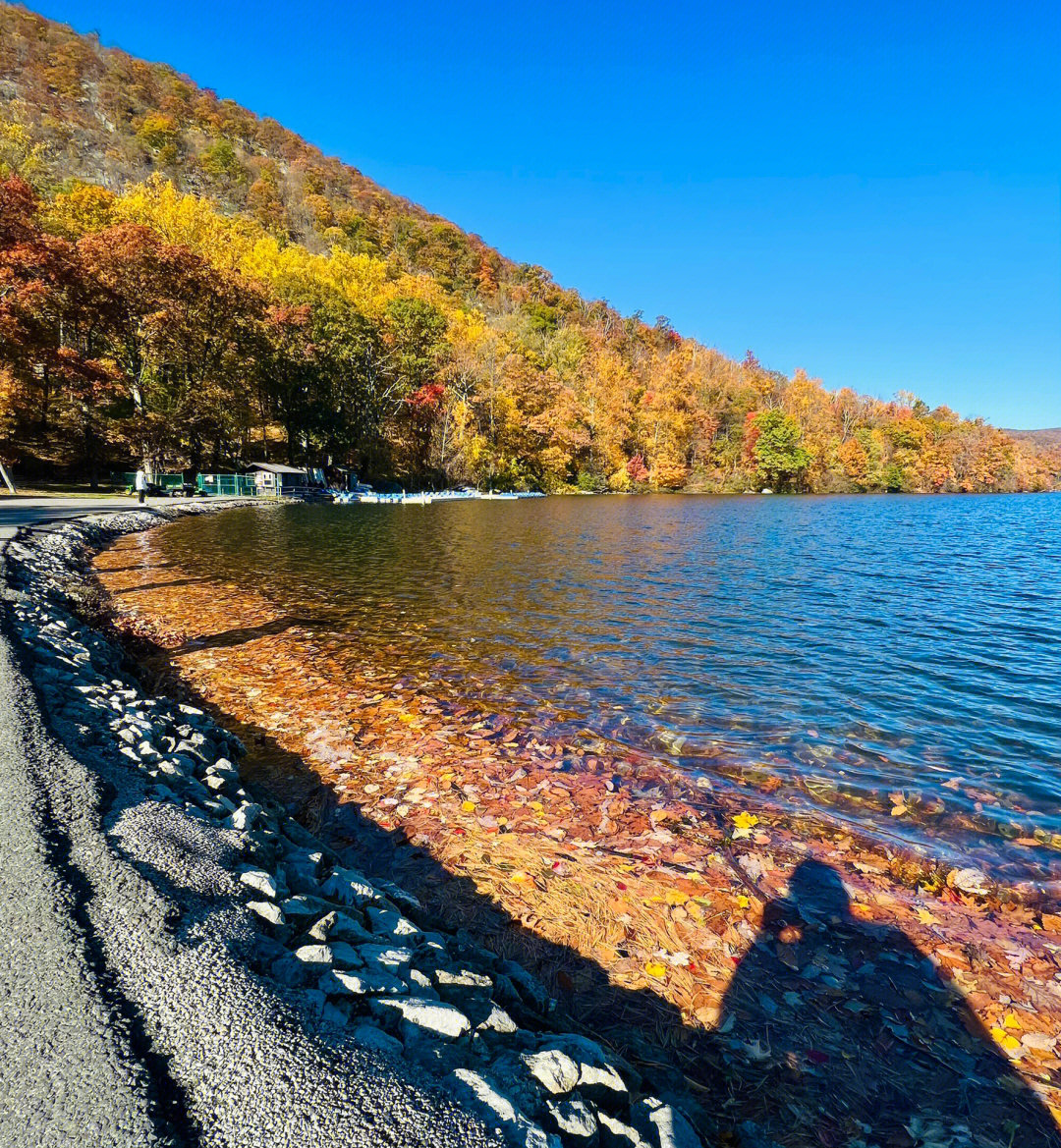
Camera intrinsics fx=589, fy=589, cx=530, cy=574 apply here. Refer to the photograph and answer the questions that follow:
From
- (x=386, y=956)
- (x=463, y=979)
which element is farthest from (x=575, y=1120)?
(x=386, y=956)

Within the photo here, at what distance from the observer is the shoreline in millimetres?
3135

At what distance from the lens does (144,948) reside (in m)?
2.27

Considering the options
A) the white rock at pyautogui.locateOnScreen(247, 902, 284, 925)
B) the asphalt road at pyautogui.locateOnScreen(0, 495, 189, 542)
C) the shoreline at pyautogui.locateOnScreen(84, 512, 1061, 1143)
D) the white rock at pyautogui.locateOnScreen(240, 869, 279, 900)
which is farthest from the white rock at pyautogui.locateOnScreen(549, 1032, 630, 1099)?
the asphalt road at pyautogui.locateOnScreen(0, 495, 189, 542)

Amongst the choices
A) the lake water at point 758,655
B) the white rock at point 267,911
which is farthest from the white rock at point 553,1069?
the lake water at point 758,655

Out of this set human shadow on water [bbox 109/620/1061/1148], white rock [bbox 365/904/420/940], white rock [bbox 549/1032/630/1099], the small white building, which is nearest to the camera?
white rock [bbox 549/1032/630/1099]

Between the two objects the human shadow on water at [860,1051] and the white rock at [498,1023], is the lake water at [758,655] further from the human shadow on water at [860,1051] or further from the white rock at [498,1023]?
the white rock at [498,1023]

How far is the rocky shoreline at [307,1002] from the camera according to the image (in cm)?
173

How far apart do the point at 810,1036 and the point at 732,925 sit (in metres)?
0.81

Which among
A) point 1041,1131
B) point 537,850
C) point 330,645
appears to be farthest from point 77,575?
point 1041,1131

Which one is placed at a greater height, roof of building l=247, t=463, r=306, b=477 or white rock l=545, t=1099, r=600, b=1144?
roof of building l=247, t=463, r=306, b=477

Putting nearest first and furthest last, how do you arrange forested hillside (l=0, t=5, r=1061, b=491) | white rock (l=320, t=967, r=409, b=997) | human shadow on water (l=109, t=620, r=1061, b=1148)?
white rock (l=320, t=967, r=409, b=997) < human shadow on water (l=109, t=620, r=1061, b=1148) < forested hillside (l=0, t=5, r=1061, b=491)

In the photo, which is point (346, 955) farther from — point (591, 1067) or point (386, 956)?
point (591, 1067)

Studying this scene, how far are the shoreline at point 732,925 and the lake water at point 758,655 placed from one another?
2.88 feet

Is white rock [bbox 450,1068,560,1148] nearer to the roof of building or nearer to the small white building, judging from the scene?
the small white building
